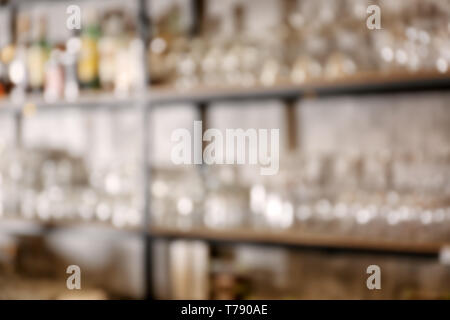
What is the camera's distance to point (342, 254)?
166 cm

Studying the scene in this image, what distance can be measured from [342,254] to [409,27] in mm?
779

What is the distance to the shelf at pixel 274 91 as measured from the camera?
135cm

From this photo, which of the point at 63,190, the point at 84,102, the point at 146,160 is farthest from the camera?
the point at 63,190

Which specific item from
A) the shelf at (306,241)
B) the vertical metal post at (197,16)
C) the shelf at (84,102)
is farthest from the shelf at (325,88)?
the shelf at (306,241)

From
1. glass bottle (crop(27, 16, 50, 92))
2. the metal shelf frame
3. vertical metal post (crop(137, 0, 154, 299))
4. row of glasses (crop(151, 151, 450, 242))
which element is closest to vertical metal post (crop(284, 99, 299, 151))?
the metal shelf frame

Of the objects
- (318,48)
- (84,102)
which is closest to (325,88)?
(318,48)

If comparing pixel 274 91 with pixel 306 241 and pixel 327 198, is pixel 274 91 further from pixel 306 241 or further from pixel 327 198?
pixel 306 241

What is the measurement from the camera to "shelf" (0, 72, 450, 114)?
1.35 metres

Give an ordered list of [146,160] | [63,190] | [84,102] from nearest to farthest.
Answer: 1. [146,160]
2. [84,102]
3. [63,190]

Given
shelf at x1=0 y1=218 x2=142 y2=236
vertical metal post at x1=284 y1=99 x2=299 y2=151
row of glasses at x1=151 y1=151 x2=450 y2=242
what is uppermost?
vertical metal post at x1=284 y1=99 x2=299 y2=151

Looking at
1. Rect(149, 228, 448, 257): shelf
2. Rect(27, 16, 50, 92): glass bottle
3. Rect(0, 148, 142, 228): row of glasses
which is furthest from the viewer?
Rect(27, 16, 50, 92): glass bottle

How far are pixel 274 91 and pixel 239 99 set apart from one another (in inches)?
7.2

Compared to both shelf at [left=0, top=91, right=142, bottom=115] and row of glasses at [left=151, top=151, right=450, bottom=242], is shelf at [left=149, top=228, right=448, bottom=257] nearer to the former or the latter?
row of glasses at [left=151, top=151, right=450, bottom=242]

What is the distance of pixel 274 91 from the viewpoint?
1512mm
